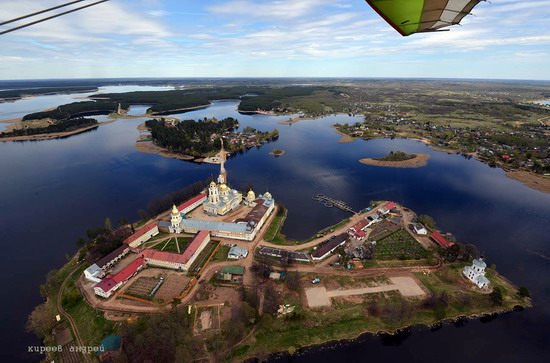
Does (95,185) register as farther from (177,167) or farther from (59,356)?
(59,356)

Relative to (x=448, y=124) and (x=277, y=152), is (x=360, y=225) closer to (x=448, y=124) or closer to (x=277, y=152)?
(x=277, y=152)

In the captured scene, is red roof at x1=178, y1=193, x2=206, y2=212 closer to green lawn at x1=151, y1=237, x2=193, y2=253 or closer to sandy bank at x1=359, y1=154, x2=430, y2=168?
green lawn at x1=151, y1=237, x2=193, y2=253

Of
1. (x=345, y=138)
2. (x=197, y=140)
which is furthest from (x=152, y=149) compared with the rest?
(x=345, y=138)

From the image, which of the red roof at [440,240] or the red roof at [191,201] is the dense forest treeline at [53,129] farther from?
the red roof at [440,240]

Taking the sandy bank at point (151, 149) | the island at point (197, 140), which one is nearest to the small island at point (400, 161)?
the island at point (197, 140)

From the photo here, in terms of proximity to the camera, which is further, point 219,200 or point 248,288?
point 219,200
